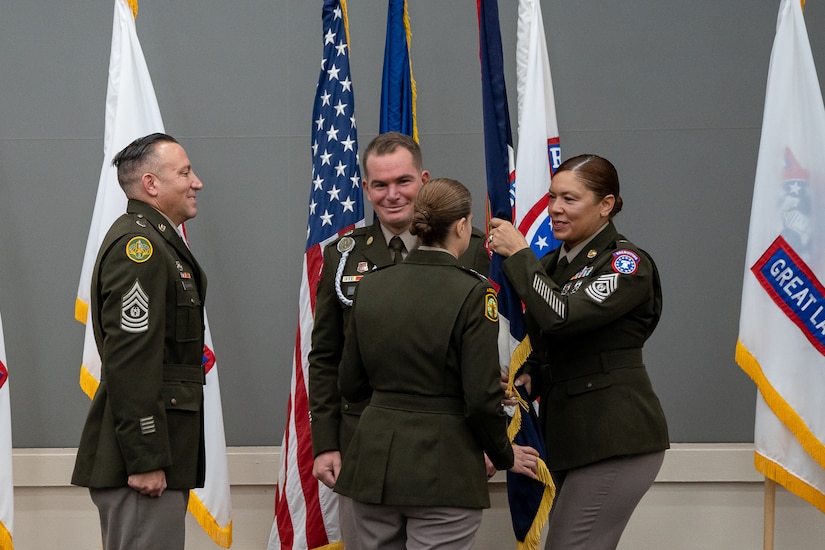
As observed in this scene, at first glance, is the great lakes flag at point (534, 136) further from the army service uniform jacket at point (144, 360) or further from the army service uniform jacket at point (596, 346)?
the army service uniform jacket at point (144, 360)

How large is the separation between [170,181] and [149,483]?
2.51 ft

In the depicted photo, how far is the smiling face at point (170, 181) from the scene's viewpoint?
2270 mm

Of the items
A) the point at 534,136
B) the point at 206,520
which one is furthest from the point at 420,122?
the point at 206,520

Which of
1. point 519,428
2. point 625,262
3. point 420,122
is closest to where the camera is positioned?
point 625,262

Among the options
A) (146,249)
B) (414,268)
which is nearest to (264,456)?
(146,249)

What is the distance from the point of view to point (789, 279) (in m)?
2.93

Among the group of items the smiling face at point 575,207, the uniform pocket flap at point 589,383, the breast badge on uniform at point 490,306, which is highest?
the smiling face at point 575,207

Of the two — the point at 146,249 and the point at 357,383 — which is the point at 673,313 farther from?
the point at 146,249

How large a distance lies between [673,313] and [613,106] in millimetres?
876

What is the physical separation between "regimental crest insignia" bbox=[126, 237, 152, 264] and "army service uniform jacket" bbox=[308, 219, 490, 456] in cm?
47

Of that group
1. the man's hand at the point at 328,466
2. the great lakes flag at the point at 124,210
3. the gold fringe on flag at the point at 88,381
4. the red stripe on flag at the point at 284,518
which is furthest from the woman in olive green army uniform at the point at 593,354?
the gold fringe on flag at the point at 88,381

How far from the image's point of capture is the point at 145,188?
89.1 inches

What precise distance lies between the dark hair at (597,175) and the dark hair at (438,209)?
0.47m

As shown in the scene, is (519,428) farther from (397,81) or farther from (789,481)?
(397,81)
